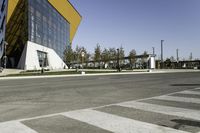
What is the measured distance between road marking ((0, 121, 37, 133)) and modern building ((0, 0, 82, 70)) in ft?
155

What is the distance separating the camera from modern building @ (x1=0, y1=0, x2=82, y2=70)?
→ 52938 millimetres

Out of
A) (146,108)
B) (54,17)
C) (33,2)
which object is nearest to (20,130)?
(146,108)

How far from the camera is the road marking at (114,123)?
5285 mm

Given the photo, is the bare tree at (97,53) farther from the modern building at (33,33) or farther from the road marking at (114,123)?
the road marking at (114,123)

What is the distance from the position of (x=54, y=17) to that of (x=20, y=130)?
66.7m

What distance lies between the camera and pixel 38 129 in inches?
214

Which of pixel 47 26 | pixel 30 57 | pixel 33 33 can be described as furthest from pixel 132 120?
pixel 47 26

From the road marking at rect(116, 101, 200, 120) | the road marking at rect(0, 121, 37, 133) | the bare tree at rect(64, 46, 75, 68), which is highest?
the bare tree at rect(64, 46, 75, 68)

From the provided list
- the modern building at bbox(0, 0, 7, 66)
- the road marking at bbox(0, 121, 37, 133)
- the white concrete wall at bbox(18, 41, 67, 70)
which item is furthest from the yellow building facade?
the road marking at bbox(0, 121, 37, 133)

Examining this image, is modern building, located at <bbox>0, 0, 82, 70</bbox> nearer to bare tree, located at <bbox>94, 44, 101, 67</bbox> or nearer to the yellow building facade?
the yellow building facade

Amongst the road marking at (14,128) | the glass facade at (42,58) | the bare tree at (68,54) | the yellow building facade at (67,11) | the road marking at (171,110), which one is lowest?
the road marking at (14,128)

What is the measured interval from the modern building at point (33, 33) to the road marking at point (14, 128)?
4719cm

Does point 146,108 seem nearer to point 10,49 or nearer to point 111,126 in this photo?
point 111,126

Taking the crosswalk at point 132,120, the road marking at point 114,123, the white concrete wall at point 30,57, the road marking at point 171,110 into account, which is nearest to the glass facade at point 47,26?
the white concrete wall at point 30,57
